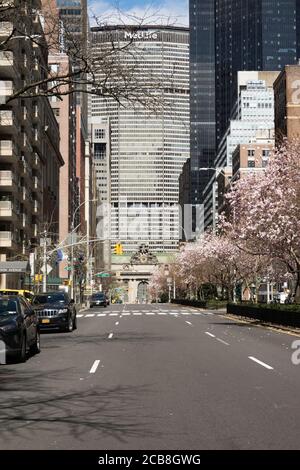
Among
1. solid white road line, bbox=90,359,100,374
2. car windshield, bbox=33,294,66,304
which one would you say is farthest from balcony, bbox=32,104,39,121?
solid white road line, bbox=90,359,100,374

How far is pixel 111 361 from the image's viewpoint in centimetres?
1603

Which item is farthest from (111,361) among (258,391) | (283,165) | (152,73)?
Answer: (283,165)

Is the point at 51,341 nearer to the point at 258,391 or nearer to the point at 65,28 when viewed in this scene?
the point at 65,28

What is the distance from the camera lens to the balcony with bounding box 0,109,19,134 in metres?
59.9

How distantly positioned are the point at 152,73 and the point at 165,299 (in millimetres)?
131579

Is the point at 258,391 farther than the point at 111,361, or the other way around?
the point at 111,361

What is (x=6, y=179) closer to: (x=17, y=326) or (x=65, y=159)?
(x=17, y=326)

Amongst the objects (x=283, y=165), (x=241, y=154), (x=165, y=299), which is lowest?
(x=165, y=299)

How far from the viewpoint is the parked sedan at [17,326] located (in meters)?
15.5

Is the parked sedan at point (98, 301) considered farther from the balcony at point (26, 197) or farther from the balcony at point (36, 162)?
the balcony at point (36, 162)

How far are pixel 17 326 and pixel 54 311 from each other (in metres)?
11.9

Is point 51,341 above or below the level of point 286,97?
below

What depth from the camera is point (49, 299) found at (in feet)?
93.7

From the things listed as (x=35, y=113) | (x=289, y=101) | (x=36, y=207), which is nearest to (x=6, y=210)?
(x=36, y=207)
